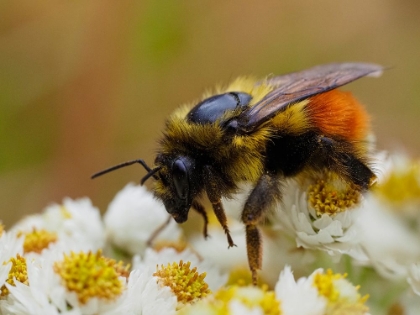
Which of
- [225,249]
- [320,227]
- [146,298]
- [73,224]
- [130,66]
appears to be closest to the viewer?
[146,298]

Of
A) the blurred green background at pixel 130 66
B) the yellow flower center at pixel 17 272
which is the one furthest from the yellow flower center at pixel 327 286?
the blurred green background at pixel 130 66

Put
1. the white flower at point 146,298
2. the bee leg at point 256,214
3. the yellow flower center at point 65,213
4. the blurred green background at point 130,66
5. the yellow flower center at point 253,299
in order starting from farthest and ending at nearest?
the blurred green background at point 130,66 < the yellow flower center at point 65,213 < the bee leg at point 256,214 < the white flower at point 146,298 < the yellow flower center at point 253,299

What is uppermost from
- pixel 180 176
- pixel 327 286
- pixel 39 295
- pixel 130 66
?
pixel 130 66

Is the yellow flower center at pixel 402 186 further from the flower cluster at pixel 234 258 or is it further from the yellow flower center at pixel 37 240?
the yellow flower center at pixel 37 240

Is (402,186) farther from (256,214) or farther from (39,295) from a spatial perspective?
(39,295)

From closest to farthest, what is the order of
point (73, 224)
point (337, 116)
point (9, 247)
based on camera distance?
point (9, 247) < point (337, 116) < point (73, 224)

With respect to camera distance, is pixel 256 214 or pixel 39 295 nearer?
pixel 39 295

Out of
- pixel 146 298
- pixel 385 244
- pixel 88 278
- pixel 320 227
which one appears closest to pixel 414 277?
pixel 385 244

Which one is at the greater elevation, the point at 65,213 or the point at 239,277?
the point at 65,213
